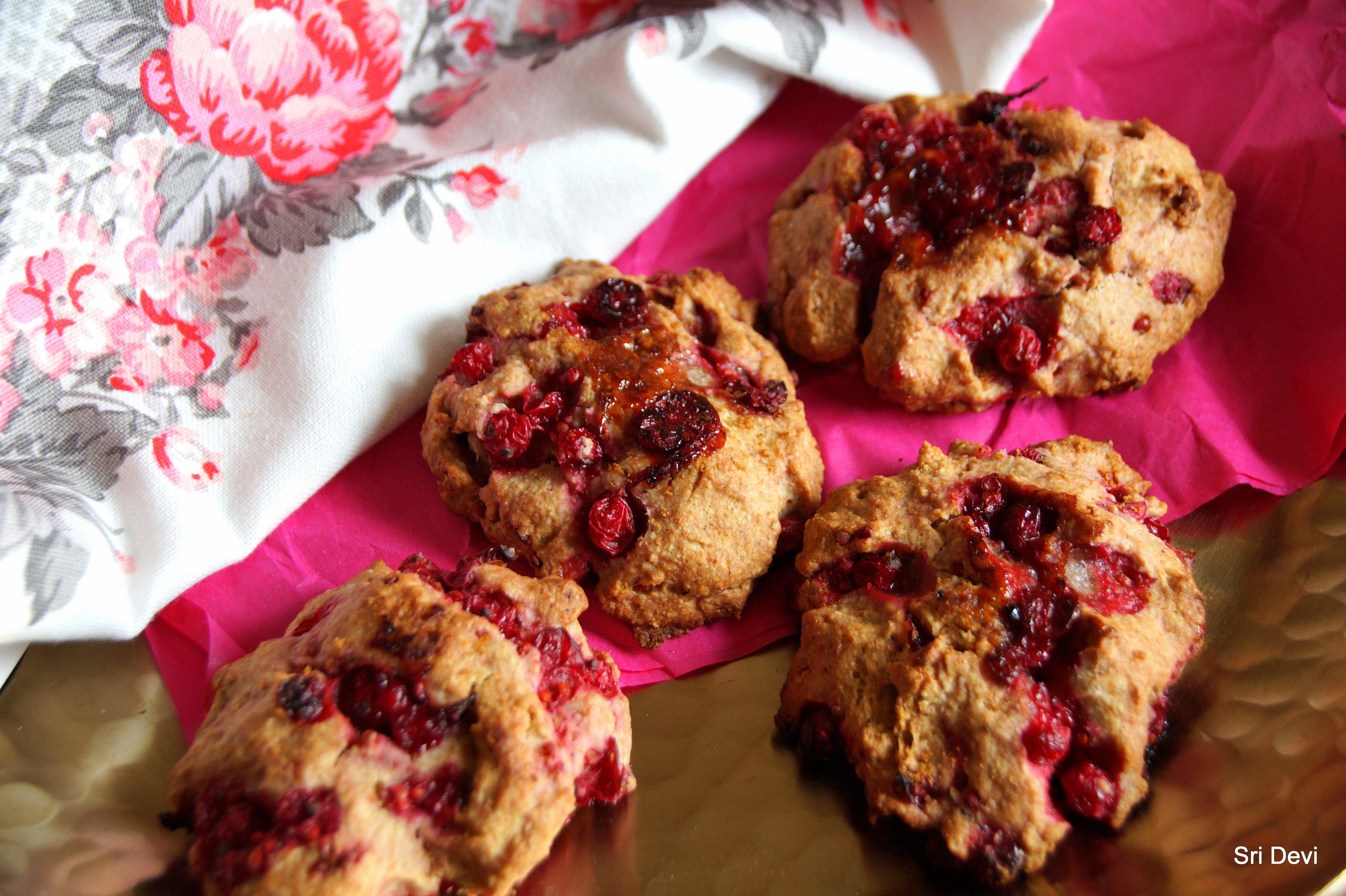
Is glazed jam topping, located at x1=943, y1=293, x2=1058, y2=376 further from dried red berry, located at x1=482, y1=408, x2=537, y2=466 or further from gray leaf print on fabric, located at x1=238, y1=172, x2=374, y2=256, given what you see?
gray leaf print on fabric, located at x1=238, y1=172, x2=374, y2=256

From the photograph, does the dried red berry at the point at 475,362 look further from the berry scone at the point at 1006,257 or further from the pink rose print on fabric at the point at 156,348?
the berry scone at the point at 1006,257

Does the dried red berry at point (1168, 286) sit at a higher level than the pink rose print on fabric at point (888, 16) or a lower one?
lower

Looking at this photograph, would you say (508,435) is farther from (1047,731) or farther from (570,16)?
(570,16)

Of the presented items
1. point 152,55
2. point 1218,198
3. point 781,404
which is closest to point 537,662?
point 781,404

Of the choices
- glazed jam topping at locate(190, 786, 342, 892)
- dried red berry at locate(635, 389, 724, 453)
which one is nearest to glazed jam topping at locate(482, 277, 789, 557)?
dried red berry at locate(635, 389, 724, 453)

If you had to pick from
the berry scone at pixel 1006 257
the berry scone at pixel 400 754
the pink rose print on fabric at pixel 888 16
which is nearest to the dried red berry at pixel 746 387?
the berry scone at pixel 1006 257

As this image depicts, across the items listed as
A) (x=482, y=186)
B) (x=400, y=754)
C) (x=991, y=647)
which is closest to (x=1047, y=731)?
(x=991, y=647)

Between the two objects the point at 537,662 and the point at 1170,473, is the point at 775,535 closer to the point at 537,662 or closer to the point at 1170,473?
the point at 537,662
